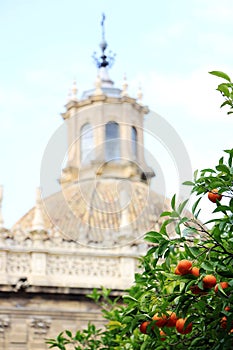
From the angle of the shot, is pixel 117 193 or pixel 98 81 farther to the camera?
pixel 98 81

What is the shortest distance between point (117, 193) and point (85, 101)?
5.81 meters

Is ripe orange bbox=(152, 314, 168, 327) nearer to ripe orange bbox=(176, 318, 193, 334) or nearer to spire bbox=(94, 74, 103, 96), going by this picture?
ripe orange bbox=(176, 318, 193, 334)

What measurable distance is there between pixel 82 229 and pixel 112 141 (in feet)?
24.9

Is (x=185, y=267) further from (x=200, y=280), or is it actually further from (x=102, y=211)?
(x=102, y=211)

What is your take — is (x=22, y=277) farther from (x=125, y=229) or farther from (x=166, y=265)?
(x=166, y=265)

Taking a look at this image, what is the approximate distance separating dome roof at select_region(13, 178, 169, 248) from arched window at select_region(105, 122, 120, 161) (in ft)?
6.83

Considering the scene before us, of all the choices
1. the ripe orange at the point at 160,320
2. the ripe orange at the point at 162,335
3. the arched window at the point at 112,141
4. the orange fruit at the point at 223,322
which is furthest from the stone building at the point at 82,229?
the orange fruit at the point at 223,322

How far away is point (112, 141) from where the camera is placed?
35438 millimetres

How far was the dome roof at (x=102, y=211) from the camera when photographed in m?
28.1

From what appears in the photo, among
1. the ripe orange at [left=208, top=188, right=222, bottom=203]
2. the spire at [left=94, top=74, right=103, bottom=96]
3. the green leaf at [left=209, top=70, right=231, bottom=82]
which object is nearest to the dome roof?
the spire at [left=94, top=74, right=103, bottom=96]

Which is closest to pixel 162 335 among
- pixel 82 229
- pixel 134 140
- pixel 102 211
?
pixel 82 229

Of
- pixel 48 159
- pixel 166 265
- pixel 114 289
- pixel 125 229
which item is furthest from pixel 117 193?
pixel 166 265

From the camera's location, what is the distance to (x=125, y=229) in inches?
1073

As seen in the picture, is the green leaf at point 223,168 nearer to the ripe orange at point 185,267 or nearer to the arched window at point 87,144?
the ripe orange at point 185,267
